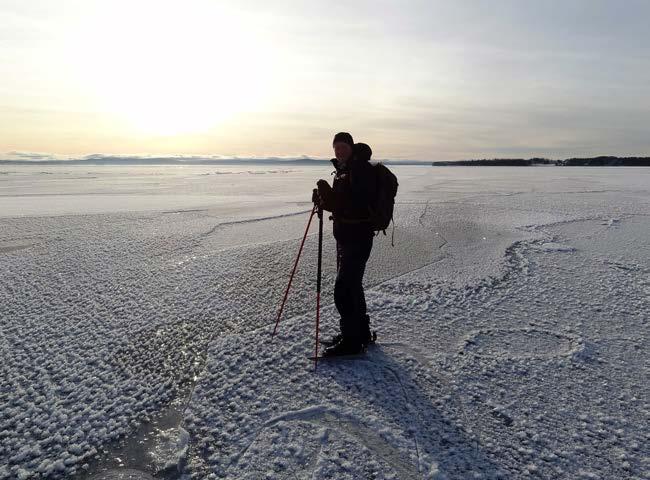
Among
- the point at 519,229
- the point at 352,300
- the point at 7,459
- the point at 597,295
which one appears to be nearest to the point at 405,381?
the point at 352,300

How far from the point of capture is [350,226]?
3.11 m

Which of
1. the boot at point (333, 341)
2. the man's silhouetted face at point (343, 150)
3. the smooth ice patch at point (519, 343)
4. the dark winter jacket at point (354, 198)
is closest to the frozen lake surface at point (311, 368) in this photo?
the smooth ice patch at point (519, 343)

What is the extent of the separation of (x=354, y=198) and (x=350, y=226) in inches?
8.8

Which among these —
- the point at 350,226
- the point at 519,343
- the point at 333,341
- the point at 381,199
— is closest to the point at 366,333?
the point at 333,341

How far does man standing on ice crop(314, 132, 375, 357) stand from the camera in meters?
2.98

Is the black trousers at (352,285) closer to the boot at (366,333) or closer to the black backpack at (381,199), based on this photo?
the boot at (366,333)

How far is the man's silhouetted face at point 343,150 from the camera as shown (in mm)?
3029

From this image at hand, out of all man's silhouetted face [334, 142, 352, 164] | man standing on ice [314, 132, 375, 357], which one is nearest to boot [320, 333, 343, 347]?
man standing on ice [314, 132, 375, 357]

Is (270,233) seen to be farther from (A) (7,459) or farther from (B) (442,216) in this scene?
(A) (7,459)

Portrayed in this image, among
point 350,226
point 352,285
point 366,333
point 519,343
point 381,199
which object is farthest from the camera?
point 519,343

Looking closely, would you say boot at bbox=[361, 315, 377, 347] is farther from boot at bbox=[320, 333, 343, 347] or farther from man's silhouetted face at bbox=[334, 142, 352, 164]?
man's silhouetted face at bbox=[334, 142, 352, 164]

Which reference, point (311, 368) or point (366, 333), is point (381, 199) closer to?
point (366, 333)

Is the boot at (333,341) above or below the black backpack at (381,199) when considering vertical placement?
below

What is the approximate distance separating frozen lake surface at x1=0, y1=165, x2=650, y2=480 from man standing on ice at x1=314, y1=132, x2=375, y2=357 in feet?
0.77
